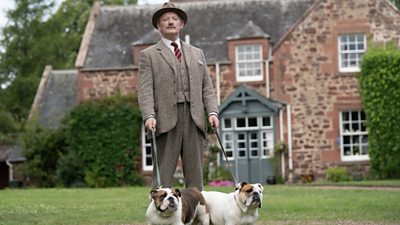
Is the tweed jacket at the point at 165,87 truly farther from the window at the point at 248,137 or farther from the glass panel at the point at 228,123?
the glass panel at the point at 228,123

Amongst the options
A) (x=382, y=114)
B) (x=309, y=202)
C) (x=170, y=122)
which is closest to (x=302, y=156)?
(x=382, y=114)

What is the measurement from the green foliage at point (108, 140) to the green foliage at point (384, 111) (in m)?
8.18

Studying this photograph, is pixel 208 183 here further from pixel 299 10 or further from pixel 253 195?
pixel 253 195

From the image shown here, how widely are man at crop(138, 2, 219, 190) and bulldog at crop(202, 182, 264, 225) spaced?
1.31 feet

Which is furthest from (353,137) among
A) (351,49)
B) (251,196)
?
(251,196)

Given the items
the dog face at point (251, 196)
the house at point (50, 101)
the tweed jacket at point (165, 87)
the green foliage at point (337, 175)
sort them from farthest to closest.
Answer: the house at point (50, 101) < the green foliage at point (337, 175) < the tweed jacket at point (165, 87) < the dog face at point (251, 196)

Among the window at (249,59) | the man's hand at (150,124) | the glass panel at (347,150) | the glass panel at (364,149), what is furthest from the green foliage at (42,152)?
the man's hand at (150,124)

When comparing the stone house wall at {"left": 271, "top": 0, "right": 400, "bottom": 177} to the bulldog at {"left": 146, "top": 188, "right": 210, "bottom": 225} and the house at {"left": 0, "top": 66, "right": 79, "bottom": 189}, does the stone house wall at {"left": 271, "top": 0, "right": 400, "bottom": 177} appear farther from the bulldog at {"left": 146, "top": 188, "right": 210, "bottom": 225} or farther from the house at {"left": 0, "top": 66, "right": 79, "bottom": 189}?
the bulldog at {"left": 146, "top": 188, "right": 210, "bottom": 225}

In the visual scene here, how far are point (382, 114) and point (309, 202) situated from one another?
13.4 m

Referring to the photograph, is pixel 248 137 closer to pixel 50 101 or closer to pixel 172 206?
pixel 50 101

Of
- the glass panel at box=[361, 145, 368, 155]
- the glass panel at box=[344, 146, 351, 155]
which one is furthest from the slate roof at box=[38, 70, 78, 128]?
the glass panel at box=[361, 145, 368, 155]

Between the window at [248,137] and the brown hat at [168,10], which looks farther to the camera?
the window at [248,137]

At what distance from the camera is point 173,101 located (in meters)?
10.5

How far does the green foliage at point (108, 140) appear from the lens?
33.9m
